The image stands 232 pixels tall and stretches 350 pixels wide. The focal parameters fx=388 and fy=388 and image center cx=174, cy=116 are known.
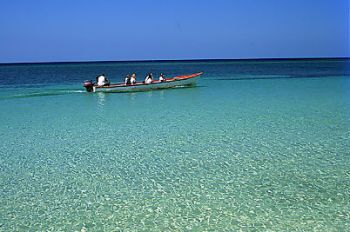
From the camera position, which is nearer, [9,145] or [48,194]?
[48,194]

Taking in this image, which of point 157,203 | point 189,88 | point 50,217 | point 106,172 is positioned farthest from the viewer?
point 189,88

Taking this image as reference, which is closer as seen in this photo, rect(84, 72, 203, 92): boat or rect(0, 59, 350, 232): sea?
rect(0, 59, 350, 232): sea

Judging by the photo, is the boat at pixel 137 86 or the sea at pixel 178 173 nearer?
the sea at pixel 178 173

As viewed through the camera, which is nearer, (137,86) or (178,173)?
(178,173)

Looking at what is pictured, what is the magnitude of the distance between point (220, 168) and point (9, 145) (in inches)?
232

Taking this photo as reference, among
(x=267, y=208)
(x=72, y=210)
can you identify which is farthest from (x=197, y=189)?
(x=72, y=210)

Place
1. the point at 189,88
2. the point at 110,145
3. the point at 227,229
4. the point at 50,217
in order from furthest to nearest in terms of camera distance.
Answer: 1. the point at 189,88
2. the point at 110,145
3. the point at 50,217
4. the point at 227,229

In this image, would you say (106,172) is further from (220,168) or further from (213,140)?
(213,140)

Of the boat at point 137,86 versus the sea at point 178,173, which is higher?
the boat at point 137,86

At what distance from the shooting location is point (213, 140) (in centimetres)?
1021

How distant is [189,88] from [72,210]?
21598 millimetres

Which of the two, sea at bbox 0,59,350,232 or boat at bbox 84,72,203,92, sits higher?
boat at bbox 84,72,203,92

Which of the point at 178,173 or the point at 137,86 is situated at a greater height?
the point at 137,86

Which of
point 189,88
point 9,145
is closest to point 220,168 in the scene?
point 9,145
